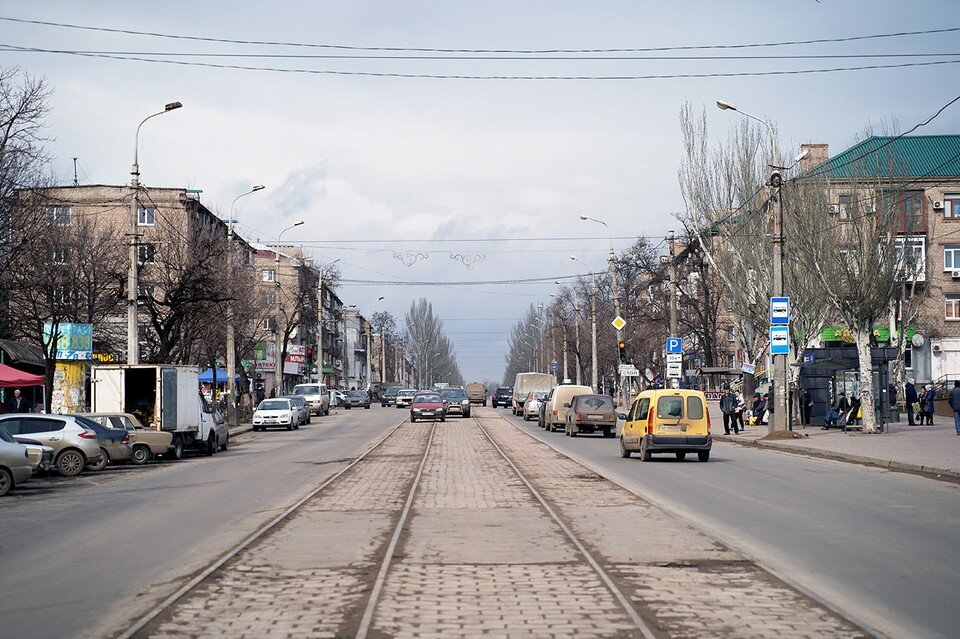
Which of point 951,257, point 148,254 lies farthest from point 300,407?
point 951,257

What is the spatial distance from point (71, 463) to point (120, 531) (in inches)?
466

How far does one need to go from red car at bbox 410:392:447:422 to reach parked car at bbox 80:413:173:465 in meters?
26.5

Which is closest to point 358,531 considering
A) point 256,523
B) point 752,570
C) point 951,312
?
point 256,523

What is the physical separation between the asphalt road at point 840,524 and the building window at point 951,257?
42782 mm

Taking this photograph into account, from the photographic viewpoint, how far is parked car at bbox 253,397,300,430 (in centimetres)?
5053

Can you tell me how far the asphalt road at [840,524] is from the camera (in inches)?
352

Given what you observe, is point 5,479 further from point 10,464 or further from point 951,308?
point 951,308

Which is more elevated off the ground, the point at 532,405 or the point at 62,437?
the point at 62,437

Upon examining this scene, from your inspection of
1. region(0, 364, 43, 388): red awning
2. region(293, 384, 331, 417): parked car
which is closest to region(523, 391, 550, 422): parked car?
region(293, 384, 331, 417): parked car

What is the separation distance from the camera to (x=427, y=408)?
56.3 metres

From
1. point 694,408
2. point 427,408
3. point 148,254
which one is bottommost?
point 427,408

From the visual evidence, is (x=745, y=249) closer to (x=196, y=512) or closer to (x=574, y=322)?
(x=196, y=512)

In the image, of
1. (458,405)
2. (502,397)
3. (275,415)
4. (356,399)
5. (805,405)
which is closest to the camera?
(805,405)

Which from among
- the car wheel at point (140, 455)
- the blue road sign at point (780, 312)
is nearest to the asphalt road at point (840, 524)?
the blue road sign at point (780, 312)
